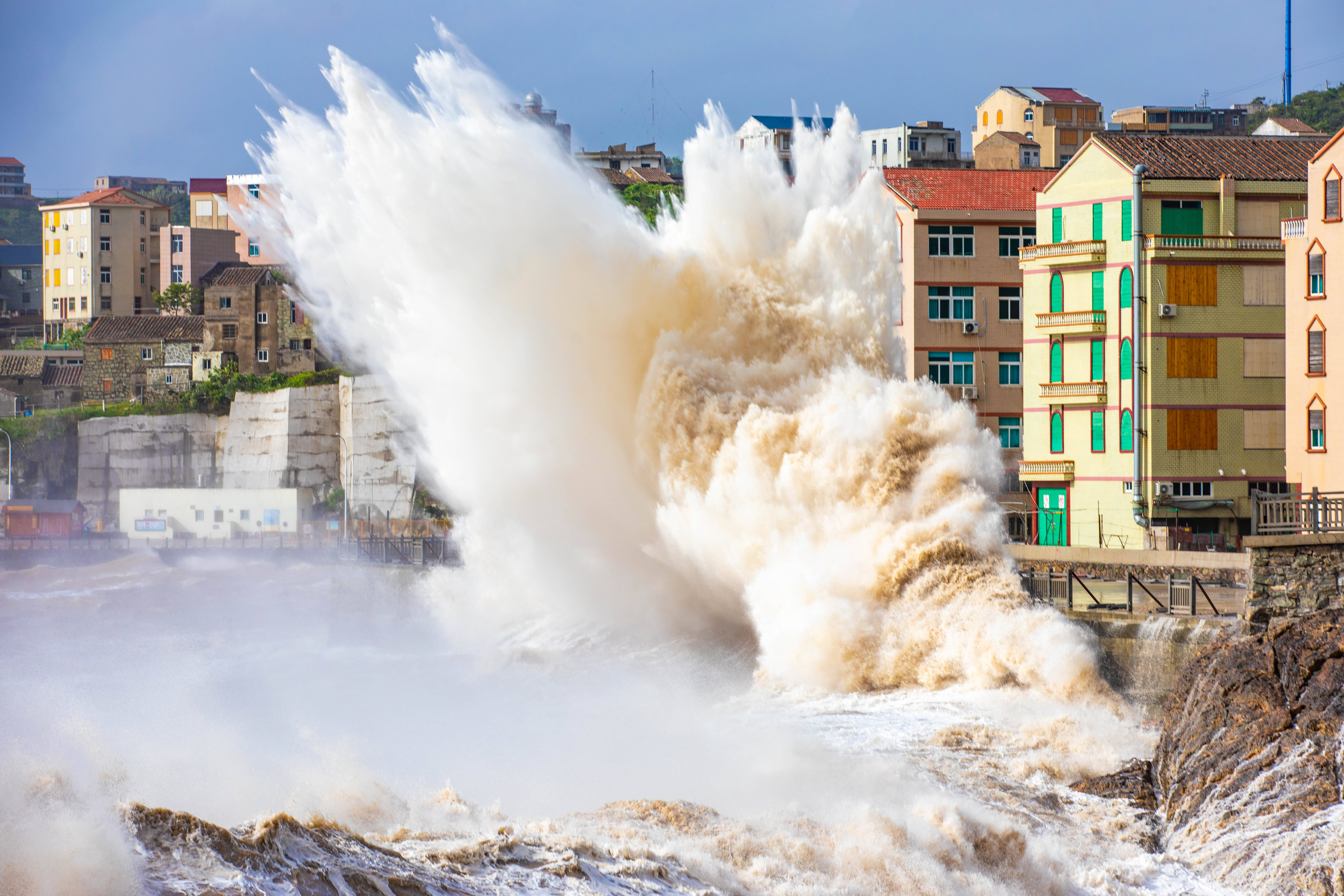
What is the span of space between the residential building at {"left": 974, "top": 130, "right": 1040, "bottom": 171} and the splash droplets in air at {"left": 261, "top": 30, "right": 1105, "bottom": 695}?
3856 cm

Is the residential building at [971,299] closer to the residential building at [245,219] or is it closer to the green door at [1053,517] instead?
the green door at [1053,517]

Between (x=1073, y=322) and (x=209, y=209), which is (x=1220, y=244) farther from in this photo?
(x=209, y=209)

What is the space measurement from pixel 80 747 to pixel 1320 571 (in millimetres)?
19749

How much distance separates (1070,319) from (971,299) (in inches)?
249

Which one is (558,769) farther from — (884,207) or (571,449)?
(884,207)

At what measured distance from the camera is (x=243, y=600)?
5741 centimetres

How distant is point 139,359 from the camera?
91.9m

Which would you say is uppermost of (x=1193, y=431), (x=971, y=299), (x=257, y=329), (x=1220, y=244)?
(x=257, y=329)

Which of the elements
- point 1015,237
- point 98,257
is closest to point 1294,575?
point 1015,237

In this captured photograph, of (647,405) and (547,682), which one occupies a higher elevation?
(647,405)

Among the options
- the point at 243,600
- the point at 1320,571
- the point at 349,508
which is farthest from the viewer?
the point at 349,508

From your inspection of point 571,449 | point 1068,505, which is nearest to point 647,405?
point 571,449

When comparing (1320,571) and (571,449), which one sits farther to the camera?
(571,449)

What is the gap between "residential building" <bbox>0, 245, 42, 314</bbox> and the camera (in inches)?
5340
